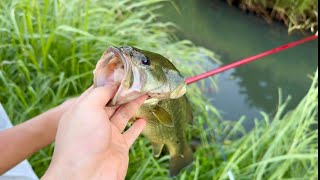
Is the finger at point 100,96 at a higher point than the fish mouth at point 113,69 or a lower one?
lower

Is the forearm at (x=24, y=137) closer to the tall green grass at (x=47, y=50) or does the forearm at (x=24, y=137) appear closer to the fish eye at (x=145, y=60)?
the fish eye at (x=145, y=60)

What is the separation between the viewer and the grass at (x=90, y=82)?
2223mm

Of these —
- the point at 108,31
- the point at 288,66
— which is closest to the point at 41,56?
the point at 108,31

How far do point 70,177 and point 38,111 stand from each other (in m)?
1.52

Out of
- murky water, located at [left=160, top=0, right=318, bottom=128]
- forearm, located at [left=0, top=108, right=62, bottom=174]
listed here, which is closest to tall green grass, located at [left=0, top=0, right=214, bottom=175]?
forearm, located at [left=0, top=108, right=62, bottom=174]

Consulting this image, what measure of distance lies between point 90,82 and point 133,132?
A: 61.4 inches

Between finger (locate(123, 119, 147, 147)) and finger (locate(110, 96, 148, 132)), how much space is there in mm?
49

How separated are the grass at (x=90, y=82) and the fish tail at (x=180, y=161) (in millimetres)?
59

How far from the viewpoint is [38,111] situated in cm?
247

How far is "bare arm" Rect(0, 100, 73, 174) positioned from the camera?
57.8 inches

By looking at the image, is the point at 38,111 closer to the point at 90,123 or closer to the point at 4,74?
the point at 4,74

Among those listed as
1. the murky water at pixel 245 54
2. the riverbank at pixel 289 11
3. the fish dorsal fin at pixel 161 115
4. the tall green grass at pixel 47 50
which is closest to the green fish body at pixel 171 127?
the fish dorsal fin at pixel 161 115

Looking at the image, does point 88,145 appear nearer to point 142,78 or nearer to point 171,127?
point 142,78

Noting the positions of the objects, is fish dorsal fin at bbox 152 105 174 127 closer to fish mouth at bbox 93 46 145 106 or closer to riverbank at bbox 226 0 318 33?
fish mouth at bbox 93 46 145 106
